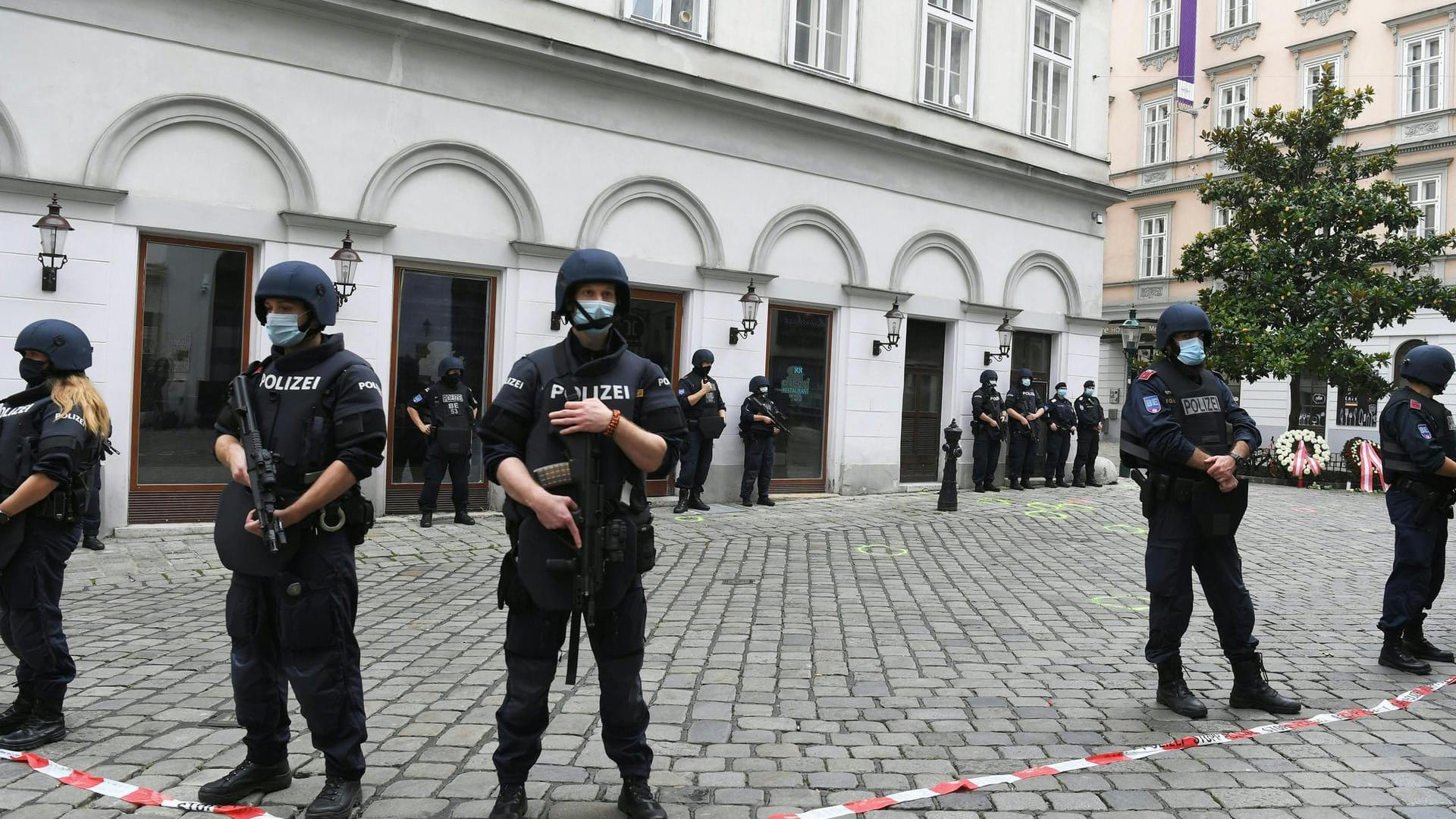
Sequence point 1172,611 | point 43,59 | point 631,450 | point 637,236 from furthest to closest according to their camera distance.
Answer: point 637,236
point 43,59
point 1172,611
point 631,450

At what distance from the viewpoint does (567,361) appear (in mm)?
3639

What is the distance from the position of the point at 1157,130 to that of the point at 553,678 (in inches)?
1463

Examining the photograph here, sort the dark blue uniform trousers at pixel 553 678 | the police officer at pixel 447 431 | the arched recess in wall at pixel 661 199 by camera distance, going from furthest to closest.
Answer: the arched recess in wall at pixel 661 199, the police officer at pixel 447 431, the dark blue uniform trousers at pixel 553 678

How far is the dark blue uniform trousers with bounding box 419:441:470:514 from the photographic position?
38.2ft

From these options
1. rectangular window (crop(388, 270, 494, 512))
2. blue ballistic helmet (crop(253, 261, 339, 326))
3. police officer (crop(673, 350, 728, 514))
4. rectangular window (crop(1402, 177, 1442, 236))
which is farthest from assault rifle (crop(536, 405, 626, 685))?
rectangular window (crop(1402, 177, 1442, 236))

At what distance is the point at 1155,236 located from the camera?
117 feet

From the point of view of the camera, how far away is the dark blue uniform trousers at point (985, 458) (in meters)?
17.2

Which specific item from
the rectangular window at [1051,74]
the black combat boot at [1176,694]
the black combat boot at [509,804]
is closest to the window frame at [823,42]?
the rectangular window at [1051,74]

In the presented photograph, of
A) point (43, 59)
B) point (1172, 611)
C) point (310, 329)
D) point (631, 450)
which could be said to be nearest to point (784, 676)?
point (1172, 611)

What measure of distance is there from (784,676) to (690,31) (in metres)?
11.1

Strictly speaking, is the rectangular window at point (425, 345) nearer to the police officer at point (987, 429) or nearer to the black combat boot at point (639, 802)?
the police officer at point (987, 429)

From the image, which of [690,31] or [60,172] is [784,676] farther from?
[690,31]

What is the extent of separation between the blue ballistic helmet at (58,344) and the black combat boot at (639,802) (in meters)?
3.07

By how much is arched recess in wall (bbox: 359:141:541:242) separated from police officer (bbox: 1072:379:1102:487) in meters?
10.9
